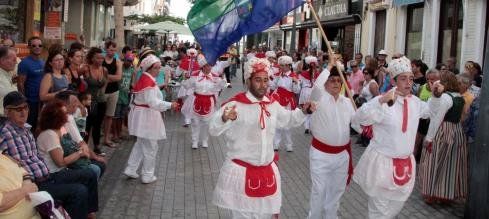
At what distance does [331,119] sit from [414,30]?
47.4ft

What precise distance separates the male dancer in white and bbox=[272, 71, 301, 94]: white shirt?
6.18m

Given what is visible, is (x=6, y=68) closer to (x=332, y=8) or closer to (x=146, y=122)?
(x=146, y=122)

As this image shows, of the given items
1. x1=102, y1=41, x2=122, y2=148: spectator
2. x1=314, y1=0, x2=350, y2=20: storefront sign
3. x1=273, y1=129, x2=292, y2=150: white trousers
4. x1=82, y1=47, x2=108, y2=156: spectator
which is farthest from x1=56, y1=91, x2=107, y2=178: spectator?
x1=314, y1=0, x2=350, y2=20: storefront sign

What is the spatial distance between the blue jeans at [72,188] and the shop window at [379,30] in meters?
17.5

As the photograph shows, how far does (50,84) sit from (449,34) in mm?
12024

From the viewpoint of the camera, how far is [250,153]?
526cm

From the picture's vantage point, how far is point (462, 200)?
8.20m

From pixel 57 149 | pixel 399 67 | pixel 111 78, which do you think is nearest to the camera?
pixel 399 67

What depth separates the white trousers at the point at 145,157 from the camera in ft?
28.4

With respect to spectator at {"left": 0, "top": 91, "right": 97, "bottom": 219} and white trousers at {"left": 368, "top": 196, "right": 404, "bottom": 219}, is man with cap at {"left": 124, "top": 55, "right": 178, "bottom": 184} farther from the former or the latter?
white trousers at {"left": 368, "top": 196, "right": 404, "bottom": 219}

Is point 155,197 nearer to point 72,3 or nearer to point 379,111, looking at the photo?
point 379,111

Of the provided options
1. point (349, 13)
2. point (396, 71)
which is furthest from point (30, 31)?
point (349, 13)

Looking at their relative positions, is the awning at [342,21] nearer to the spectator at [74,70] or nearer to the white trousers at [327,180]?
the spectator at [74,70]

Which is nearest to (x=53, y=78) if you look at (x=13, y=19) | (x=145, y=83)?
(x=145, y=83)
